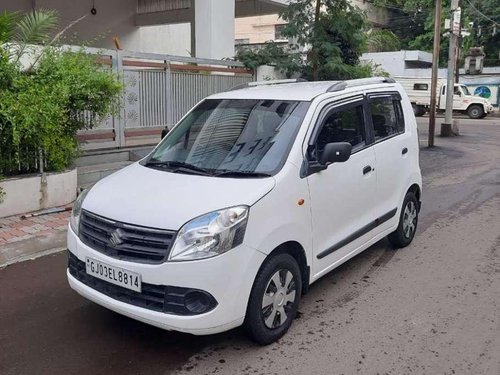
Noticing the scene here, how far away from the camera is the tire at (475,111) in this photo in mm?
29641

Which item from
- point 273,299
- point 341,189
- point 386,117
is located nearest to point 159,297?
point 273,299

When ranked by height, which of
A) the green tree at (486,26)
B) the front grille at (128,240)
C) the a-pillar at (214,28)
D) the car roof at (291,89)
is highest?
the green tree at (486,26)

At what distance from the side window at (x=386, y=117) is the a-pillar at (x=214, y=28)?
23.2ft

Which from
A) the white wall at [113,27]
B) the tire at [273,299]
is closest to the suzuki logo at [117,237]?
the tire at [273,299]

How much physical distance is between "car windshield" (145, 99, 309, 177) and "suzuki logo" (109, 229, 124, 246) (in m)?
0.84

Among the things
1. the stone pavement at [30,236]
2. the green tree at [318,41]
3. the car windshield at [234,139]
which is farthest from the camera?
the green tree at [318,41]

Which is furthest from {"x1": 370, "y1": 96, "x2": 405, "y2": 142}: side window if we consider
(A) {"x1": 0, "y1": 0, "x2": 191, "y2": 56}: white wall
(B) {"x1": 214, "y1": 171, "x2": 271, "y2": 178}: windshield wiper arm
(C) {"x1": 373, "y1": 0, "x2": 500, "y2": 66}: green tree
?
(C) {"x1": 373, "y1": 0, "x2": 500, "y2": 66}: green tree

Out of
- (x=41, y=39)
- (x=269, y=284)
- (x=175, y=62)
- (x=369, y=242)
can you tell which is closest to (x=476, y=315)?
(x=369, y=242)

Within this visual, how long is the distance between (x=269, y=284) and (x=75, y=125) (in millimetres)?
4735

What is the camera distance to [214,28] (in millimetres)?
11781

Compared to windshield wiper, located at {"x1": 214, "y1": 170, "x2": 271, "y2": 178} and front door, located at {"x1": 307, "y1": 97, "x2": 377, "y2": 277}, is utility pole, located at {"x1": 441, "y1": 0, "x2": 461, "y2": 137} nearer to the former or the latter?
front door, located at {"x1": 307, "y1": 97, "x2": 377, "y2": 277}

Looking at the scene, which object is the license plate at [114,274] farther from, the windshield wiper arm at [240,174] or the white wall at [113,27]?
the white wall at [113,27]

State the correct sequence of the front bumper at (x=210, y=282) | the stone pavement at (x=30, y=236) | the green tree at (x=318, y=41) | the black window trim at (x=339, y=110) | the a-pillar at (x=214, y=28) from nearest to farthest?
the front bumper at (x=210, y=282)
the black window trim at (x=339, y=110)
the stone pavement at (x=30, y=236)
the a-pillar at (x=214, y=28)
the green tree at (x=318, y=41)

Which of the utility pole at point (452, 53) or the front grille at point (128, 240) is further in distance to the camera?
the utility pole at point (452, 53)
